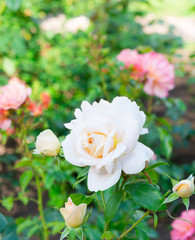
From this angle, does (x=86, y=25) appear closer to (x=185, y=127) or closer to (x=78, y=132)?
(x=185, y=127)

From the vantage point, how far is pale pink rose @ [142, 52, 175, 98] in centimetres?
116

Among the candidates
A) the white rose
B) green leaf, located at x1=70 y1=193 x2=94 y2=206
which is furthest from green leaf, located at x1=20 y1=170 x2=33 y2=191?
the white rose

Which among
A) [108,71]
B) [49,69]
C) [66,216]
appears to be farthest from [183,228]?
[49,69]

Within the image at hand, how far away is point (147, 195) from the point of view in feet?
1.83

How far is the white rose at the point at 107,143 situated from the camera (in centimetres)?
51

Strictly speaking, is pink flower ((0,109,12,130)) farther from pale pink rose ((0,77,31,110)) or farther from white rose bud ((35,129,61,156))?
white rose bud ((35,129,61,156))

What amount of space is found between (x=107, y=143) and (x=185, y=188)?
0.51 feet

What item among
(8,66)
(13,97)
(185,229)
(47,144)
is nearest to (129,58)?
(13,97)

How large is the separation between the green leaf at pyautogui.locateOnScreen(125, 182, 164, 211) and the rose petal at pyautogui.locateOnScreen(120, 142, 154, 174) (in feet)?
0.25

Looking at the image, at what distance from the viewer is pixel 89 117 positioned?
0.53 meters

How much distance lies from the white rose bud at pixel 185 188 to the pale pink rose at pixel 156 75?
664 mm

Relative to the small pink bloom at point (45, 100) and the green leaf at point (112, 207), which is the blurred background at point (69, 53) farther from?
the green leaf at point (112, 207)

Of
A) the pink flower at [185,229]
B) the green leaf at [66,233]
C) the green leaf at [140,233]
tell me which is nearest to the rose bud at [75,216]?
the green leaf at [66,233]

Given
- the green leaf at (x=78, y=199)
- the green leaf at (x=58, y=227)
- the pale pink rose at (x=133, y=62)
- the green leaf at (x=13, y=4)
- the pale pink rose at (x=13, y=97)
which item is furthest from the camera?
the green leaf at (x=13, y=4)
